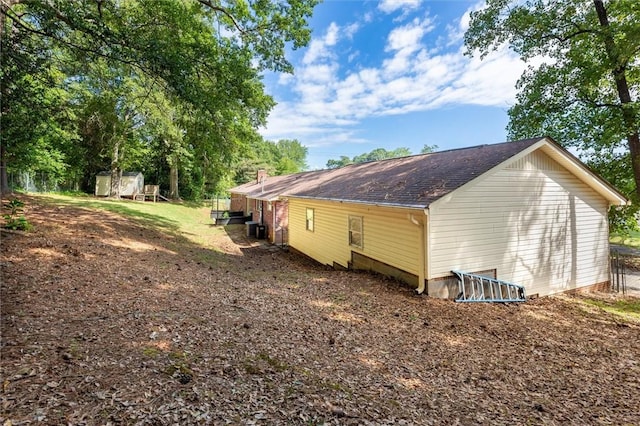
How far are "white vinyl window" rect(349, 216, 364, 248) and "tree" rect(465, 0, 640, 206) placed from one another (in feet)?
35.8

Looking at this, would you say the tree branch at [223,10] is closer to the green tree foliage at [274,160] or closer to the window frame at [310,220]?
the window frame at [310,220]

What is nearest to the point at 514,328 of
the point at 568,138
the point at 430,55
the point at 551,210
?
the point at 551,210

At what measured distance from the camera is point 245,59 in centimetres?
878

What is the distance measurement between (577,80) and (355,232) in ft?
40.1

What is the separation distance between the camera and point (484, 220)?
8.48 meters

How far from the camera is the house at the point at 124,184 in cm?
3062

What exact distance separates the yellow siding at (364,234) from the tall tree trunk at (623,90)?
10341 mm

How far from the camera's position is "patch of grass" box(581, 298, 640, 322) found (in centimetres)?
780

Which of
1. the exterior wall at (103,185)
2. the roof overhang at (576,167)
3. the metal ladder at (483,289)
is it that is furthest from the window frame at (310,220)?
the exterior wall at (103,185)

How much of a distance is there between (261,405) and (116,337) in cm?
215

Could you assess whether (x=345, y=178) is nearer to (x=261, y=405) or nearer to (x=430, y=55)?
(x=430, y=55)

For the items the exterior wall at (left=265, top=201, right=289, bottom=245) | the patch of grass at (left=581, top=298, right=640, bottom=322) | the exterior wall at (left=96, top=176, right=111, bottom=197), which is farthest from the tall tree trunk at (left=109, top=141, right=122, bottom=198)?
the patch of grass at (left=581, top=298, right=640, bottom=322)

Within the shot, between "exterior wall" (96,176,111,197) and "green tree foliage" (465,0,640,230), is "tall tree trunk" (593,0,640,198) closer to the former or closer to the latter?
"green tree foliage" (465,0,640,230)

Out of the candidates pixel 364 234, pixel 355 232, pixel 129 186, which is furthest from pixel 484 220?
pixel 129 186
